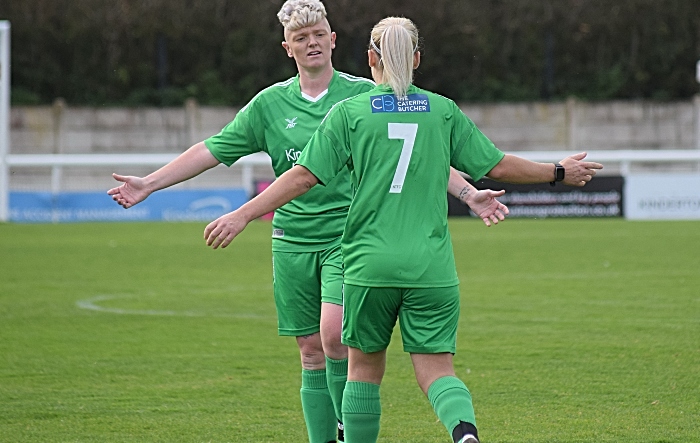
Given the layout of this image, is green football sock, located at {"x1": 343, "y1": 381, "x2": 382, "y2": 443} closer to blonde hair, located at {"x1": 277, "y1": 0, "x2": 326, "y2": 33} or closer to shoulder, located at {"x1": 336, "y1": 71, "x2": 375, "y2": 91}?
shoulder, located at {"x1": 336, "y1": 71, "x2": 375, "y2": 91}

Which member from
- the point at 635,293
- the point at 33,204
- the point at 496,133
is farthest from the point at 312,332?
the point at 496,133

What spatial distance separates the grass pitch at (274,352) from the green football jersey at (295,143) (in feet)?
3.92

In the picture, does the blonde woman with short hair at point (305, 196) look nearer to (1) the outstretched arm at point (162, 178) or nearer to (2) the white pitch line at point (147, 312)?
(1) the outstretched arm at point (162, 178)

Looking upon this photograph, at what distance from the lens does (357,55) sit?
1644 inches

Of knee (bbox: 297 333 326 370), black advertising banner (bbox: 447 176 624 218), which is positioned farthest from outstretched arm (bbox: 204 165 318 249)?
black advertising banner (bbox: 447 176 624 218)

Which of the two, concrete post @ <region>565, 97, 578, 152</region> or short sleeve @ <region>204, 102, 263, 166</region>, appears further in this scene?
concrete post @ <region>565, 97, 578, 152</region>

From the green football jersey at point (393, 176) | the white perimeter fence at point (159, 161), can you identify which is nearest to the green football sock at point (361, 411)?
the green football jersey at point (393, 176)

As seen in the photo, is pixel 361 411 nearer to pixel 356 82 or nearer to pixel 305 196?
pixel 305 196

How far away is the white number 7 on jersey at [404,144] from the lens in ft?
13.7

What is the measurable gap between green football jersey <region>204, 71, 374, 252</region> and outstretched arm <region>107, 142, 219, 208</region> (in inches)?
2.5

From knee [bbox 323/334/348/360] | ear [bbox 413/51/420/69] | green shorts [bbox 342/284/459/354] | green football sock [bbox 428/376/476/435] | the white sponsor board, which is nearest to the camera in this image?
green football sock [bbox 428/376/476/435]

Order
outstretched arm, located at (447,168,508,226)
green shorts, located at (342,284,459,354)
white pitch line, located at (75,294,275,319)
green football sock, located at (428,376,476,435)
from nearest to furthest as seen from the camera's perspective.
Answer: green football sock, located at (428,376,476,435)
green shorts, located at (342,284,459,354)
outstretched arm, located at (447,168,508,226)
white pitch line, located at (75,294,275,319)

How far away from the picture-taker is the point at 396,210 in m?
4.21

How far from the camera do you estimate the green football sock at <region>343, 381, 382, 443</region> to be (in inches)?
174
